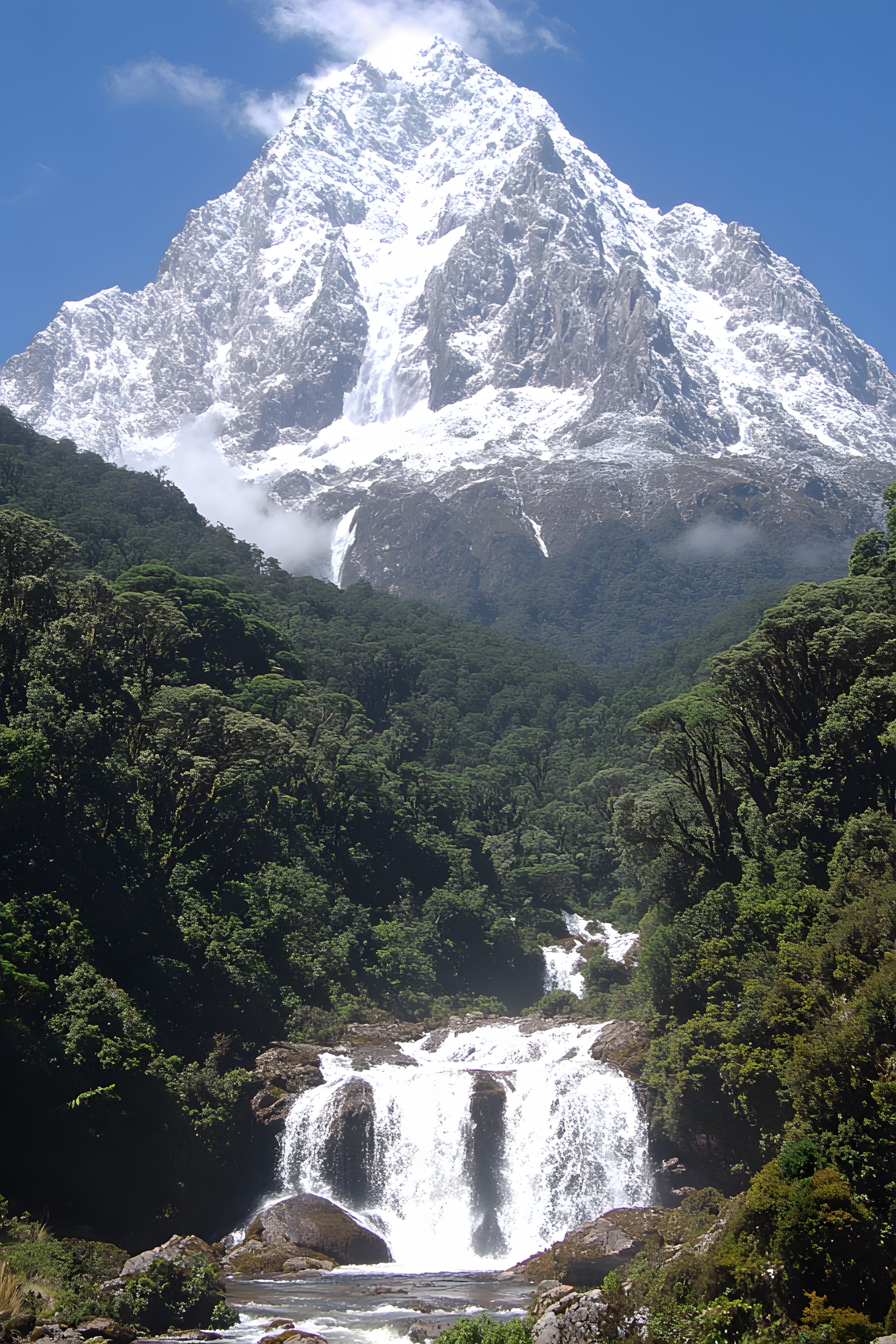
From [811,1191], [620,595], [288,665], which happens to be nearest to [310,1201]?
[811,1191]

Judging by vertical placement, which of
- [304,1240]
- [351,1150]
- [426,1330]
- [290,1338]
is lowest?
[304,1240]

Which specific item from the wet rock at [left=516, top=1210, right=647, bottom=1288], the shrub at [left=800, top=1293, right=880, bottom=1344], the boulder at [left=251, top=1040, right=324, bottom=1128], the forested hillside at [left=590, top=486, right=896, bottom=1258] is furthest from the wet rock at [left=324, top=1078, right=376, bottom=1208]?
the shrub at [left=800, top=1293, right=880, bottom=1344]

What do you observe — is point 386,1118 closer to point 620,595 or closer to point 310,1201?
point 310,1201

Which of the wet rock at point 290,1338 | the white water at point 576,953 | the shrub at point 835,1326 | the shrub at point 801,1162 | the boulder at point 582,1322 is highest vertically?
the white water at point 576,953

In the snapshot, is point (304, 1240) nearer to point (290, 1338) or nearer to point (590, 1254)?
point (590, 1254)

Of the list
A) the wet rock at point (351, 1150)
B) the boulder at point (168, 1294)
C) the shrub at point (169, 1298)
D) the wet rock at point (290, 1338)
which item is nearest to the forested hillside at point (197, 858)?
the wet rock at point (351, 1150)

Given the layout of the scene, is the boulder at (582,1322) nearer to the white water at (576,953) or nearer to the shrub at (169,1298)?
the shrub at (169,1298)

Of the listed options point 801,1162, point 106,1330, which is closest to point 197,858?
point 106,1330
